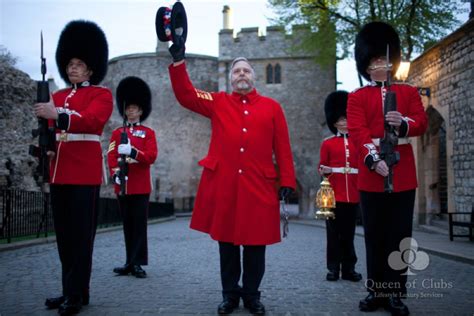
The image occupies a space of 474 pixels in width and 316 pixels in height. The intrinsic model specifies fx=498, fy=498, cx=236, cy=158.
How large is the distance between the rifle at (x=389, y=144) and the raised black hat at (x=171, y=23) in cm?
181

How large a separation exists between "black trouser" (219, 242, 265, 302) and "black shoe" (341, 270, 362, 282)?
211 cm

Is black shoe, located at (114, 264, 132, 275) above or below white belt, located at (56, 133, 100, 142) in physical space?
below

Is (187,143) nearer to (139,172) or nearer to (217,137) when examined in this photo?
(139,172)

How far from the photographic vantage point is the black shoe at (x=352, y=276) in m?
6.07

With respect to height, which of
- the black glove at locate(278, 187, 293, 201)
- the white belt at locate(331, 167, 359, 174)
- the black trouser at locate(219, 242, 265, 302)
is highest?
the white belt at locate(331, 167, 359, 174)

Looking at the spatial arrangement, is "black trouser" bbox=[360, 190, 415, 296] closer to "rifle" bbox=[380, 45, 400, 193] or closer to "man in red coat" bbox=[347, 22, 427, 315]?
"man in red coat" bbox=[347, 22, 427, 315]

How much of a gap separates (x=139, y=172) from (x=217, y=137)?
2.43 meters

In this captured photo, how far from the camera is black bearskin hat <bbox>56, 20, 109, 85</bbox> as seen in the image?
196 inches

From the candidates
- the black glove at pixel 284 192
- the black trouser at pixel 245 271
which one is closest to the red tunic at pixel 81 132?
the black trouser at pixel 245 271

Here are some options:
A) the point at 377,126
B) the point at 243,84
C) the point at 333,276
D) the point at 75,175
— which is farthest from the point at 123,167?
the point at 377,126

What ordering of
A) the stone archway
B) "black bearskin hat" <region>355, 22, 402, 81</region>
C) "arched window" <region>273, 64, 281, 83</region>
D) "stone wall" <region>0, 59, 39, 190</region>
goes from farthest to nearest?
"arched window" <region>273, 64, 281, 83</region>, the stone archway, "stone wall" <region>0, 59, 39, 190</region>, "black bearskin hat" <region>355, 22, 402, 81</region>

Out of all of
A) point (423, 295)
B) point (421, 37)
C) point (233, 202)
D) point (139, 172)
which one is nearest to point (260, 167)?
point (233, 202)

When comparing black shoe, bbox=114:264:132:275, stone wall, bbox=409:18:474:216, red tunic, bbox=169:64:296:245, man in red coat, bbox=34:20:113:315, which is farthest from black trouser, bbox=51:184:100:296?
stone wall, bbox=409:18:474:216

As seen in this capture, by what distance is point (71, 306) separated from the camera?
4172 millimetres
